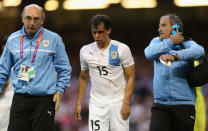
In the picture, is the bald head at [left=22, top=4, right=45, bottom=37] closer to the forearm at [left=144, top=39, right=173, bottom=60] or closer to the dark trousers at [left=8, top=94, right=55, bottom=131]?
the dark trousers at [left=8, top=94, right=55, bottom=131]

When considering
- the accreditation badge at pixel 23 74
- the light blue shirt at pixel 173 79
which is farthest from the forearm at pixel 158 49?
the accreditation badge at pixel 23 74

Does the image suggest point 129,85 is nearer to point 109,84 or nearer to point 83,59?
point 109,84

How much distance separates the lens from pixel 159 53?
220 inches

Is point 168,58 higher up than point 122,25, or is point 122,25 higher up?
point 168,58

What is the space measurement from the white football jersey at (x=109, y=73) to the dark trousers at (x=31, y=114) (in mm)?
710

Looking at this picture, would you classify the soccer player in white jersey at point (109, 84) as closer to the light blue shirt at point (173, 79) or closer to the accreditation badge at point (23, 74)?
the light blue shirt at point (173, 79)

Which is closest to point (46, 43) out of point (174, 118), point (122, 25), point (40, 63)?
point (40, 63)

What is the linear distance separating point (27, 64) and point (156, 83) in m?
1.50

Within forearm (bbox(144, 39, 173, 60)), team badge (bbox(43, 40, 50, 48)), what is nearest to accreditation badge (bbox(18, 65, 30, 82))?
team badge (bbox(43, 40, 50, 48))

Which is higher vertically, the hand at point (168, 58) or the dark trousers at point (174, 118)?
the hand at point (168, 58)

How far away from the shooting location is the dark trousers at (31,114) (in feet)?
17.1

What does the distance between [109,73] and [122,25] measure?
20.0ft

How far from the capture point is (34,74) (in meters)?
5.26

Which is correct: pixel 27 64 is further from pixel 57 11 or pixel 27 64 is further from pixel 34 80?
pixel 57 11
